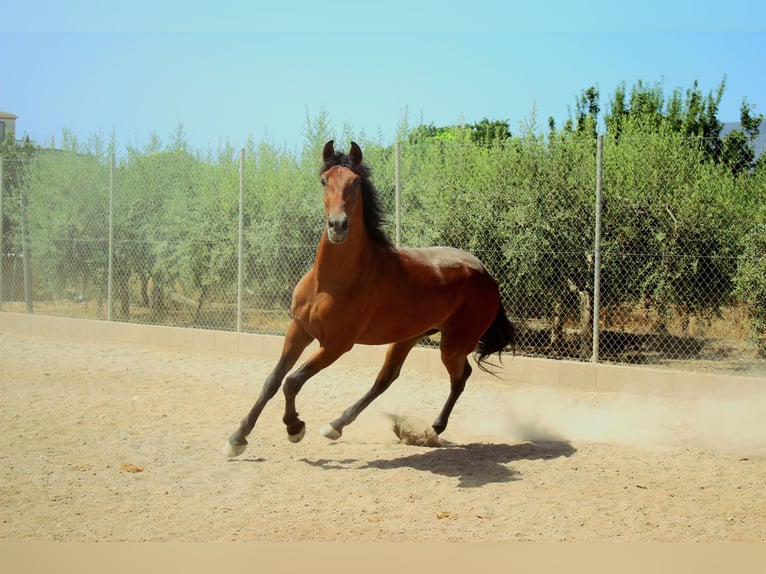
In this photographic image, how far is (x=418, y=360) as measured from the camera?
10.2 meters

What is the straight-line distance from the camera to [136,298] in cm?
1380

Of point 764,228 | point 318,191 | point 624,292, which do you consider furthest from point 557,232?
point 318,191

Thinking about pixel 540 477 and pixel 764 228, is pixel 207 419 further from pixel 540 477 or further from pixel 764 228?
pixel 764 228

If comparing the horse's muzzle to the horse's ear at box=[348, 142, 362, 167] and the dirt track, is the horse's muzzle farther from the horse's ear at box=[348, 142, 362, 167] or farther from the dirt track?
the dirt track

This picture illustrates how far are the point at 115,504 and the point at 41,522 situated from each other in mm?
448

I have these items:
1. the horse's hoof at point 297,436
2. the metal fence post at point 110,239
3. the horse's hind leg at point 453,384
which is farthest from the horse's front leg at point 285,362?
the metal fence post at point 110,239

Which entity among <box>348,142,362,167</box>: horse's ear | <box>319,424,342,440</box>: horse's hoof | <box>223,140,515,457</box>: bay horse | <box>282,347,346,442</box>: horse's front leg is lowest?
<box>319,424,342,440</box>: horse's hoof

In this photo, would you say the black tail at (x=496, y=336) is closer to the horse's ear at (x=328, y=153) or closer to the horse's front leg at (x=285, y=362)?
the horse's front leg at (x=285, y=362)

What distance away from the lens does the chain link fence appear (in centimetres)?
952

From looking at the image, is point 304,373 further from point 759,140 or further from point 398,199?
point 759,140

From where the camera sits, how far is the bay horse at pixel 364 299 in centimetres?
595

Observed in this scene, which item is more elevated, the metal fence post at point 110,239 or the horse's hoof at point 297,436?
the metal fence post at point 110,239

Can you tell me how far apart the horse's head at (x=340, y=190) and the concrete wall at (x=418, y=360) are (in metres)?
4.18

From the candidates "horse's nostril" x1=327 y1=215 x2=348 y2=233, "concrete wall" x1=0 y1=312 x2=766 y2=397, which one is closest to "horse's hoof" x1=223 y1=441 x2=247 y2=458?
"horse's nostril" x1=327 y1=215 x2=348 y2=233
